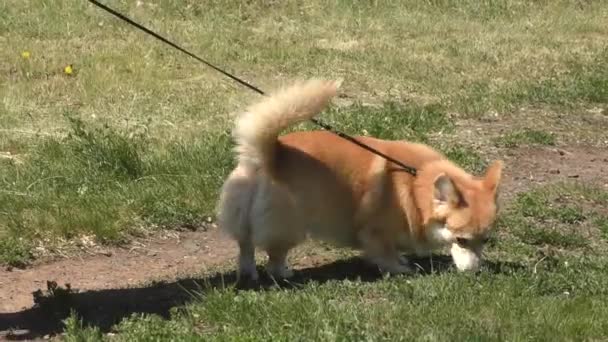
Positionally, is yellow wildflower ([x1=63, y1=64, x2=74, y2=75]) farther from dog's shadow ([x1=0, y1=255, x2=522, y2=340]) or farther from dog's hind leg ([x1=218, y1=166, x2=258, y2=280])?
dog's hind leg ([x1=218, y1=166, x2=258, y2=280])

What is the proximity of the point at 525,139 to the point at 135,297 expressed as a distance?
466 cm

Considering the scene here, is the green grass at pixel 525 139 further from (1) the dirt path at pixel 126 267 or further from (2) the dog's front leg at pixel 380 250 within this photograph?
(2) the dog's front leg at pixel 380 250

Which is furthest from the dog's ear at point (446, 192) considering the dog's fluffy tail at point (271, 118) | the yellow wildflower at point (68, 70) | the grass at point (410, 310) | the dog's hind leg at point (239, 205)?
the yellow wildflower at point (68, 70)

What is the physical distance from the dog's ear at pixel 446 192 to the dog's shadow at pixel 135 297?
0.42 meters

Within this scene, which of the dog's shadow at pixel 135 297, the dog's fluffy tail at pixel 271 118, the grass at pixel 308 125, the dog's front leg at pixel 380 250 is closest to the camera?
the grass at pixel 308 125

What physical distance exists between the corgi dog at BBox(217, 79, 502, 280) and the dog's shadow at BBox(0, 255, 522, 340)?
17 cm

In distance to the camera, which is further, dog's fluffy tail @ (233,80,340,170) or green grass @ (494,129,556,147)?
green grass @ (494,129,556,147)

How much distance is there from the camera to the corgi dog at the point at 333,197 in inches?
226

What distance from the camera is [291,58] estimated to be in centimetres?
1296

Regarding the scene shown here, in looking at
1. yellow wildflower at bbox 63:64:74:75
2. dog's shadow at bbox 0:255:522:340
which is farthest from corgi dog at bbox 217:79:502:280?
yellow wildflower at bbox 63:64:74:75

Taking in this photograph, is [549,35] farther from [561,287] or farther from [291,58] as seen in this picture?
[561,287]

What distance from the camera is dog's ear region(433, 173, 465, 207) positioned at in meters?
5.79

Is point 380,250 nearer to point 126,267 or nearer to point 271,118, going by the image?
point 271,118

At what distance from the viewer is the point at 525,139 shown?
933 cm
